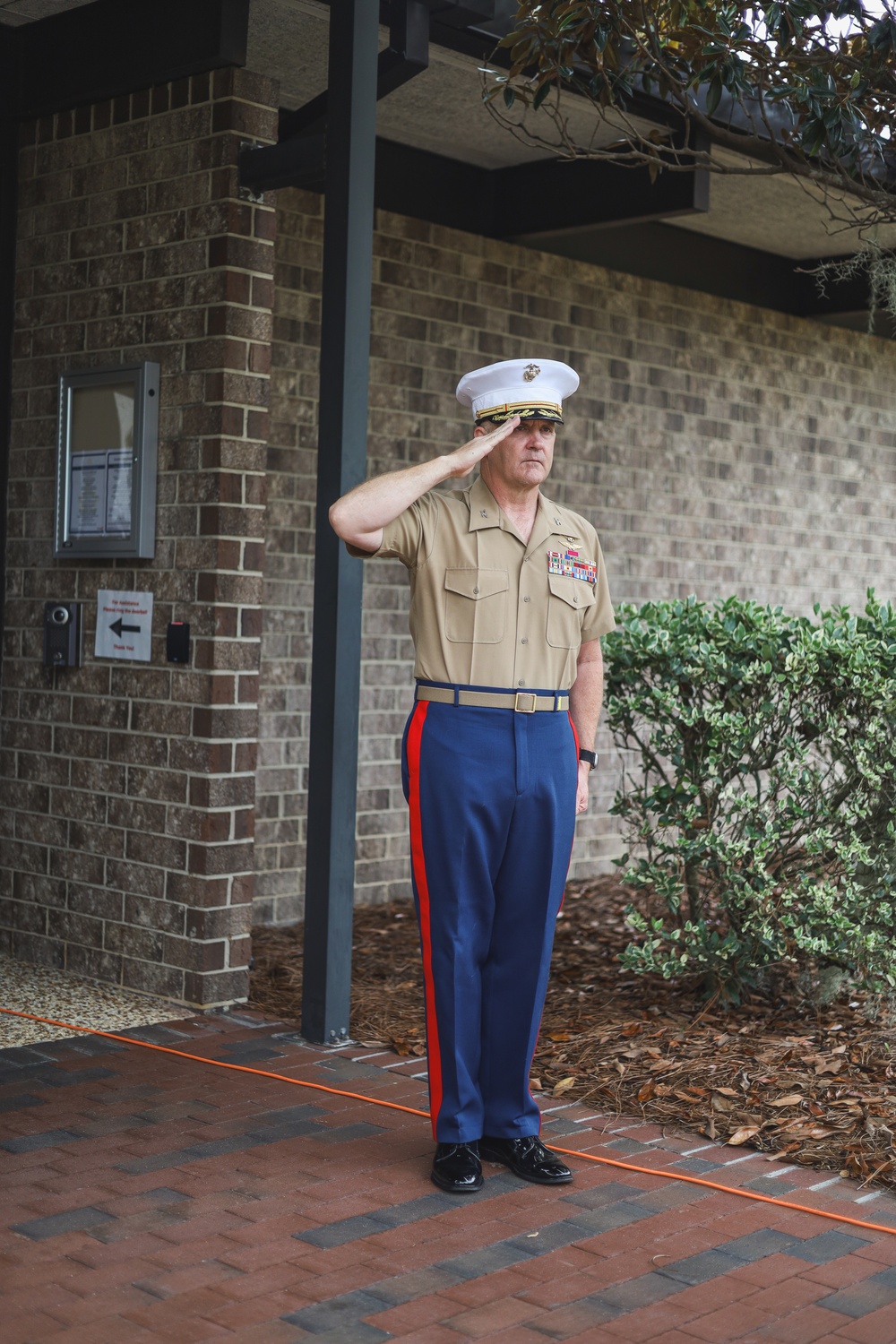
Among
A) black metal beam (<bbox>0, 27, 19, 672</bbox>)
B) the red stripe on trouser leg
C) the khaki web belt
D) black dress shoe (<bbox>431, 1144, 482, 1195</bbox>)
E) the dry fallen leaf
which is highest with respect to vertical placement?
black metal beam (<bbox>0, 27, 19, 672</bbox>)

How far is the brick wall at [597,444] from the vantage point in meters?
6.87

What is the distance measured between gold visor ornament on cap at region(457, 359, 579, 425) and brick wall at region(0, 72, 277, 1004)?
1.64m

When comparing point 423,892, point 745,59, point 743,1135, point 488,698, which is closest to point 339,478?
point 488,698

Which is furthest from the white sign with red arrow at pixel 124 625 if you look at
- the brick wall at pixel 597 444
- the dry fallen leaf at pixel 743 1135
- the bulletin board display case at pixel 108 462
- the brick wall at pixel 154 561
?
the dry fallen leaf at pixel 743 1135

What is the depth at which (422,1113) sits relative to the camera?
423 cm

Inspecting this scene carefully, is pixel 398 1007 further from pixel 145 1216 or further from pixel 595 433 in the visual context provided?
pixel 595 433

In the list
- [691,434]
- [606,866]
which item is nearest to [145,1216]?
[606,866]

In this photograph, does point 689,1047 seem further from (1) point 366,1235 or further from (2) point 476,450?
(2) point 476,450

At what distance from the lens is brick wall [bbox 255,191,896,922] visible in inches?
271

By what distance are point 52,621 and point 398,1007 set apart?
1.92 m

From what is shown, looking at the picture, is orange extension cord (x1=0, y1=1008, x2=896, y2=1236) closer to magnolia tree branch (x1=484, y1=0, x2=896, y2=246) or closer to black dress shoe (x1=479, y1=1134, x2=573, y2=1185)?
black dress shoe (x1=479, y1=1134, x2=573, y2=1185)

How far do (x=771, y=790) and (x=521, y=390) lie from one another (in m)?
2.18

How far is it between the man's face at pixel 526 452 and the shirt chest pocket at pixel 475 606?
248 millimetres

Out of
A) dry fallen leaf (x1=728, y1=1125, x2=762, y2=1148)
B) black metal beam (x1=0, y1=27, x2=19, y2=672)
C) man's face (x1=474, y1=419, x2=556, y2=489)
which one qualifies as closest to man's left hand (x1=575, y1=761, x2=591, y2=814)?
man's face (x1=474, y1=419, x2=556, y2=489)
